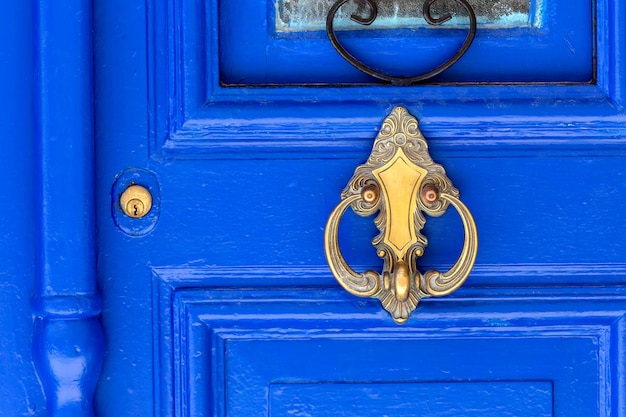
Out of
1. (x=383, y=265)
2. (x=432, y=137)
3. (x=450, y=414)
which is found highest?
(x=432, y=137)

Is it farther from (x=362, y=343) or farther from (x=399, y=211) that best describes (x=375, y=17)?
(x=362, y=343)

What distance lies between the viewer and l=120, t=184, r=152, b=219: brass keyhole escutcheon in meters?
0.68

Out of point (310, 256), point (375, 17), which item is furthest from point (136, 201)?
point (375, 17)

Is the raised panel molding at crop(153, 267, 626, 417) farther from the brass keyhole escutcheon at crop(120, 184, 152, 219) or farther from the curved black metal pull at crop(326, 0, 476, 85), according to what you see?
the curved black metal pull at crop(326, 0, 476, 85)

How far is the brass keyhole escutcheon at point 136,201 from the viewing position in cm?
68

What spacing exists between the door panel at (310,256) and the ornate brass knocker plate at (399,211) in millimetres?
20

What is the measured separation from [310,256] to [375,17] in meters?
0.21

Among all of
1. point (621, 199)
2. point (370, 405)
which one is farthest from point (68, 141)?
point (621, 199)

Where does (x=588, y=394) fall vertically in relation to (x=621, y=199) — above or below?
below

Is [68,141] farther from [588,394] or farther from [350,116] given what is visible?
[588,394]

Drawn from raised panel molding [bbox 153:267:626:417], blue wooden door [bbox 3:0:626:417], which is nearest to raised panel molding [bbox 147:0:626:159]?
blue wooden door [bbox 3:0:626:417]

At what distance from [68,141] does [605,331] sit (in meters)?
0.49

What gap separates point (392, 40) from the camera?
0.68 metres

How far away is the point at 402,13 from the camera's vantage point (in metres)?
0.68
